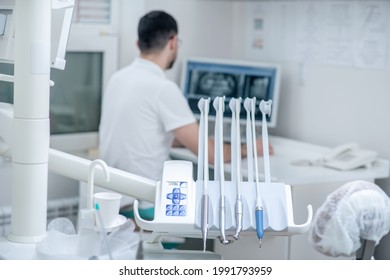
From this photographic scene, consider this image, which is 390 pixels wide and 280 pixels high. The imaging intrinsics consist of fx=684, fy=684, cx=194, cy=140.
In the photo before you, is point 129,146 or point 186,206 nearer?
point 186,206

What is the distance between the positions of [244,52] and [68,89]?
0.85 metres

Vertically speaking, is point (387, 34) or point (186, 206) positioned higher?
point (387, 34)

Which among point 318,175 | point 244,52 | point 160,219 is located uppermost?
point 244,52

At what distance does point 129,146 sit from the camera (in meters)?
2.31

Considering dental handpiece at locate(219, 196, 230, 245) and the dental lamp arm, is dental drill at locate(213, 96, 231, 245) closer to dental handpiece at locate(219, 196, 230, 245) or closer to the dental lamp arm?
dental handpiece at locate(219, 196, 230, 245)

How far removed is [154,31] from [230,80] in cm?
63

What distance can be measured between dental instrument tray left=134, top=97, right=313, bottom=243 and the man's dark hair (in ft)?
3.93

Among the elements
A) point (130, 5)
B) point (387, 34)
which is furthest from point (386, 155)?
point (130, 5)

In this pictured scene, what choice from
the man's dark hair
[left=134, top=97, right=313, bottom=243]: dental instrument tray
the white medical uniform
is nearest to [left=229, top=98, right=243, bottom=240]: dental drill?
[left=134, top=97, right=313, bottom=243]: dental instrument tray

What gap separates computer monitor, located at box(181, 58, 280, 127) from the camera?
9.41 ft

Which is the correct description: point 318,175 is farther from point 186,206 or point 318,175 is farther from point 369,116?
point 186,206

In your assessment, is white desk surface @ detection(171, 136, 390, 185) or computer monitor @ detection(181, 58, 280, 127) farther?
computer monitor @ detection(181, 58, 280, 127)

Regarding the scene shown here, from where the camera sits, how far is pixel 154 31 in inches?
94.0

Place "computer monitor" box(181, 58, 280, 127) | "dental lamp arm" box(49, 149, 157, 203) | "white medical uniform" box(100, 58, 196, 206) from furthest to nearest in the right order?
"computer monitor" box(181, 58, 280, 127), "white medical uniform" box(100, 58, 196, 206), "dental lamp arm" box(49, 149, 157, 203)
